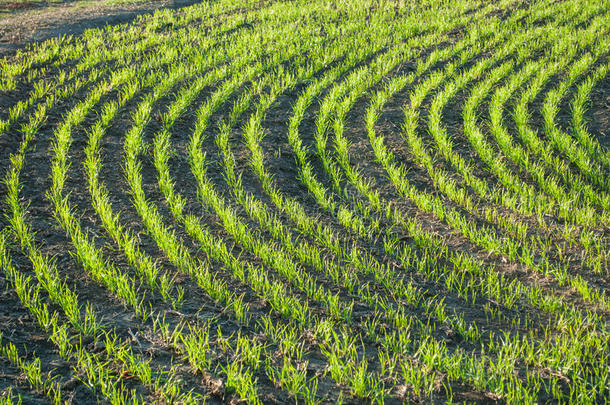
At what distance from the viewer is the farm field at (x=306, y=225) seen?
321 centimetres

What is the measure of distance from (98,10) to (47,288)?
9692 millimetres

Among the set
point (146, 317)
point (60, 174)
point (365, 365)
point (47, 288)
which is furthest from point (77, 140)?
point (365, 365)

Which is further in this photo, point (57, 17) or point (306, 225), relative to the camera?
point (57, 17)

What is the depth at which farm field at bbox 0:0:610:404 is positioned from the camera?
3.21m

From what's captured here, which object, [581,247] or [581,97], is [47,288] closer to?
[581,247]

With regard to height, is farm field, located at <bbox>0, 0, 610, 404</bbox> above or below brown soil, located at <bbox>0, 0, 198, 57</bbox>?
below

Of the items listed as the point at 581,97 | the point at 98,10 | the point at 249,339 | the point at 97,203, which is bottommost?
the point at 249,339

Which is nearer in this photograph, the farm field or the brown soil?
the farm field

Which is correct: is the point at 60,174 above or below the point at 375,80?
below

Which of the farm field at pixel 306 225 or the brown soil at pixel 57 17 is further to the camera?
the brown soil at pixel 57 17

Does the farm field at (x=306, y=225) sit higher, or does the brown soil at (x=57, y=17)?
the brown soil at (x=57, y=17)

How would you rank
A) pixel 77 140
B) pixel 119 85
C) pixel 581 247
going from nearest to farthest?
pixel 581 247
pixel 77 140
pixel 119 85

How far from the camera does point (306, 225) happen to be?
15.3 ft

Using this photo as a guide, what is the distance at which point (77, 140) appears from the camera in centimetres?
615
